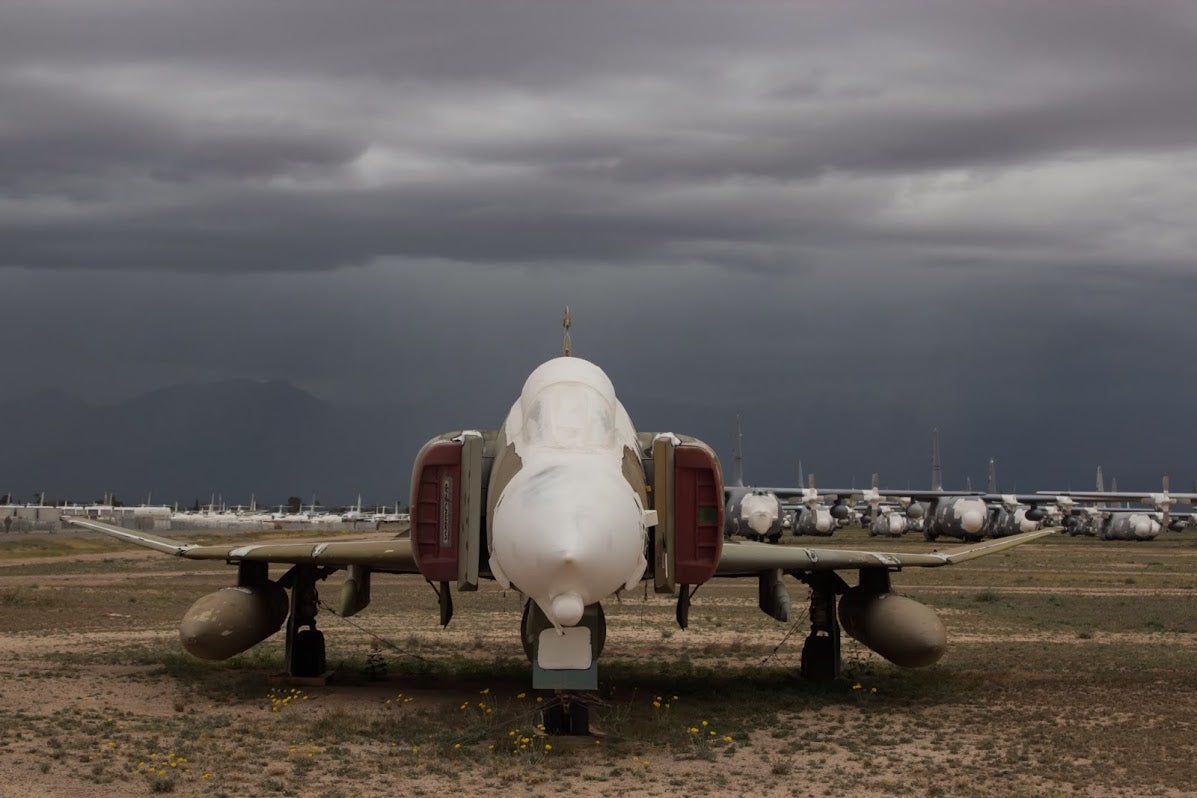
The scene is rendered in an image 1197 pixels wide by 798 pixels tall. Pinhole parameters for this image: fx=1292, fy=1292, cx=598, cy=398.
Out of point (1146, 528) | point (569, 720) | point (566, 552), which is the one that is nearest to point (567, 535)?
point (566, 552)

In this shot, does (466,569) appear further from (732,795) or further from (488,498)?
(732,795)

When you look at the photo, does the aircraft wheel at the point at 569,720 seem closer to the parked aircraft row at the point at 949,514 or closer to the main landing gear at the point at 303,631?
the main landing gear at the point at 303,631

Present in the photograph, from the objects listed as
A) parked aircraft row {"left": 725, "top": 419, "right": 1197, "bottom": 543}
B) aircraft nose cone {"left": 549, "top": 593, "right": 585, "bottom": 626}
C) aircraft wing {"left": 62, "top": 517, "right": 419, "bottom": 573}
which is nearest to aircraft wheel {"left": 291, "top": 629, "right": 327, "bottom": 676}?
aircraft wing {"left": 62, "top": 517, "right": 419, "bottom": 573}

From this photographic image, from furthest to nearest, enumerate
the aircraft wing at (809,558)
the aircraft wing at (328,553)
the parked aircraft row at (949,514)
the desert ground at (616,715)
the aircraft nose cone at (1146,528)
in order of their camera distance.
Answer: the aircraft nose cone at (1146,528) → the parked aircraft row at (949,514) → the aircraft wing at (809,558) → the aircraft wing at (328,553) → the desert ground at (616,715)

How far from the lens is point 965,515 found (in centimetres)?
7875

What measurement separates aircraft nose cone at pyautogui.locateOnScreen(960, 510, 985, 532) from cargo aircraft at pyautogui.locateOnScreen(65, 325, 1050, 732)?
201 feet

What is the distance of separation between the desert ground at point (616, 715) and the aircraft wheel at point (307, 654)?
0.37 meters

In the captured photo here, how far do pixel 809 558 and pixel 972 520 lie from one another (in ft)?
212

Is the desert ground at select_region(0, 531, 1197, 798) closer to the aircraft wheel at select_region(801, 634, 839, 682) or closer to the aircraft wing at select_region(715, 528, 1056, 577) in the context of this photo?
the aircraft wheel at select_region(801, 634, 839, 682)

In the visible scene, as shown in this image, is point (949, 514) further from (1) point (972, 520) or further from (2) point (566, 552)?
(2) point (566, 552)

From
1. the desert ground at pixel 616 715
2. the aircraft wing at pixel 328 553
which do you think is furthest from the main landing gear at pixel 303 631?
the aircraft wing at pixel 328 553

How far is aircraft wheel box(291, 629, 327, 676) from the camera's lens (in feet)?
57.5

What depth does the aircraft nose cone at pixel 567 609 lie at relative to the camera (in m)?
10.8

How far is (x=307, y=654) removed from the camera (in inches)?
693
